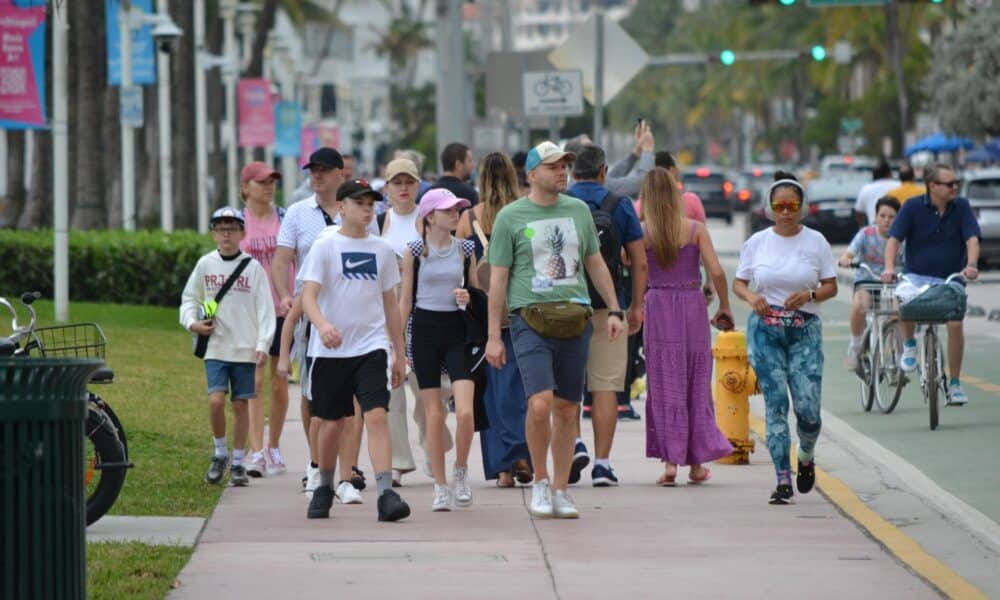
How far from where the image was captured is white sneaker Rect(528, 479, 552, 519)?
416 inches

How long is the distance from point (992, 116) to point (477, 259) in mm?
51466

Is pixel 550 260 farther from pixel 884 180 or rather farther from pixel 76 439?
pixel 884 180

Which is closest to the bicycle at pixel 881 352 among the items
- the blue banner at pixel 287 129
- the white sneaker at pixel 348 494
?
the white sneaker at pixel 348 494

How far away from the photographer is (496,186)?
38.7ft

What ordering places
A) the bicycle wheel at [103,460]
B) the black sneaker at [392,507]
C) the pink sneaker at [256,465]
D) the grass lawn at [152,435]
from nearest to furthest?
the grass lawn at [152,435] < the bicycle wheel at [103,460] < the black sneaker at [392,507] < the pink sneaker at [256,465]

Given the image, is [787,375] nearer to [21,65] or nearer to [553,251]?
[553,251]

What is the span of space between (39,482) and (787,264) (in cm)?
526

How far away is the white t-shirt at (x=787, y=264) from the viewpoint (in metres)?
11.1

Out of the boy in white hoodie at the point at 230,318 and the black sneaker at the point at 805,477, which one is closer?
the black sneaker at the point at 805,477

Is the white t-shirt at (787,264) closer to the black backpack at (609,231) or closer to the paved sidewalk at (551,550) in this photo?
the black backpack at (609,231)

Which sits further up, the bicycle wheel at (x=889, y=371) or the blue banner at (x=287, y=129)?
the blue banner at (x=287, y=129)

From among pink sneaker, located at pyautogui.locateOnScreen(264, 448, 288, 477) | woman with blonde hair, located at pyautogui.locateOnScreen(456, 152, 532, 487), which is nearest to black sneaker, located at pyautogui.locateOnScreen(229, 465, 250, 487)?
pink sneaker, located at pyautogui.locateOnScreen(264, 448, 288, 477)

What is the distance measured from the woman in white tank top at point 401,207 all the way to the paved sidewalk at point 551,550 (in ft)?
4.56

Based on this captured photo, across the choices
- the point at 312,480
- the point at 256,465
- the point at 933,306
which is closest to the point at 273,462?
the point at 256,465
